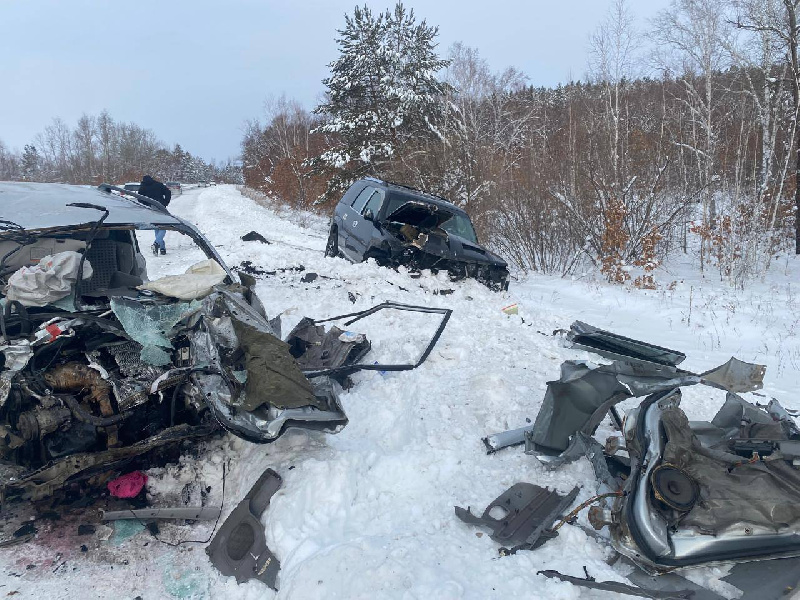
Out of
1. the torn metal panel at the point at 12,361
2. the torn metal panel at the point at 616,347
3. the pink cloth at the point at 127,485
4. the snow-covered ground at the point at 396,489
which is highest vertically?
the torn metal panel at the point at 616,347

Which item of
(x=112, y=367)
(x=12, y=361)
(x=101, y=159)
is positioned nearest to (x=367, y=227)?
(x=112, y=367)

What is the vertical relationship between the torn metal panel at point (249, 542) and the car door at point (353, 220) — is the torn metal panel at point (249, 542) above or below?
below

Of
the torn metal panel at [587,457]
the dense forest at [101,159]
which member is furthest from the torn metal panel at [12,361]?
the dense forest at [101,159]

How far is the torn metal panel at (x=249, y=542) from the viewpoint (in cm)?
263

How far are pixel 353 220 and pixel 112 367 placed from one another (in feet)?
21.3

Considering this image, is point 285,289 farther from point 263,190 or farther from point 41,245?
point 263,190

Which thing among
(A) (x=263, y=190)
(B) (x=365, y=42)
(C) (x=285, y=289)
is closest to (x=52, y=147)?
(A) (x=263, y=190)

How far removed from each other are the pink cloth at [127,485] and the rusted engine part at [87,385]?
407 millimetres

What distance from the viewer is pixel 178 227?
476cm

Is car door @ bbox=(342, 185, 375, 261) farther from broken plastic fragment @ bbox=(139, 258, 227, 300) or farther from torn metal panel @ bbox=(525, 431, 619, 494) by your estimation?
torn metal panel @ bbox=(525, 431, 619, 494)

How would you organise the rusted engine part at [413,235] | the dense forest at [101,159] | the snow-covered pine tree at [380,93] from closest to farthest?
the rusted engine part at [413,235] < the snow-covered pine tree at [380,93] < the dense forest at [101,159]

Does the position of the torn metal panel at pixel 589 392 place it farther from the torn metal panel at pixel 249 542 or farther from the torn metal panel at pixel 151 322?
the torn metal panel at pixel 151 322

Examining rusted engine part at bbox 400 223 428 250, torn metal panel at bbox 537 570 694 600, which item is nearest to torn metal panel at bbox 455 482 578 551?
torn metal panel at bbox 537 570 694 600

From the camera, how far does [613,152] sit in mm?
11625
